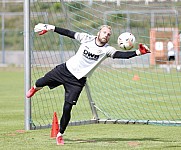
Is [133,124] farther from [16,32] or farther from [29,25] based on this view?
[16,32]

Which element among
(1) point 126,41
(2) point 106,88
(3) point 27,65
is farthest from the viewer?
(2) point 106,88

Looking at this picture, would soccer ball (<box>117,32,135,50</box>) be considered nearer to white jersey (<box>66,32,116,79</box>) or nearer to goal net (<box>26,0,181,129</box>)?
white jersey (<box>66,32,116,79</box>)

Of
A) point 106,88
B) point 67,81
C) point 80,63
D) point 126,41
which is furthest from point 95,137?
point 106,88

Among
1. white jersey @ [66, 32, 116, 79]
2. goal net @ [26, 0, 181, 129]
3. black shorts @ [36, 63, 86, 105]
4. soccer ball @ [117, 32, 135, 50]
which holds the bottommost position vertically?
goal net @ [26, 0, 181, 129]

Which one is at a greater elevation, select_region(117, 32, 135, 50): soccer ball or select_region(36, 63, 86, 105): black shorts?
select_region(117, 32, 135, 50): soccer ball

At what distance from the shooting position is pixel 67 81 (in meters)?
10.1

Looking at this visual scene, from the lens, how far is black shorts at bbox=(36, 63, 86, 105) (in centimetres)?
1003

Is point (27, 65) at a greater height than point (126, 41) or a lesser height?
lesser

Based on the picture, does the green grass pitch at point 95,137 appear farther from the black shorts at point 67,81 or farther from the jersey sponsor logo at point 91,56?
the jersey sponsor logo at point 91,56

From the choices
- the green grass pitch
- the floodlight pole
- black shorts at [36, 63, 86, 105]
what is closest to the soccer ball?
black shorts at [36, 63, 86, 105]

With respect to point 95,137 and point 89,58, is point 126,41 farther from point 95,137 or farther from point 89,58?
point 95,137

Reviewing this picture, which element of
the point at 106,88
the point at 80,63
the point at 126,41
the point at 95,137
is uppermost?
the point at 126,41

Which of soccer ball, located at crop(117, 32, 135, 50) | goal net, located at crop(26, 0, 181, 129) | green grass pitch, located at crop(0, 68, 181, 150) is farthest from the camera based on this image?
goal net, located at crop(26, 0, 181, 129)

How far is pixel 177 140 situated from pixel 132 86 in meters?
12.2
